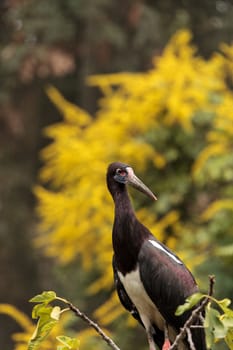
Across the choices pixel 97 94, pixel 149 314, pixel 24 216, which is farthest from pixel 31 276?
pixel 149 314

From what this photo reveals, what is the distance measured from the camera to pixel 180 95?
285 inches

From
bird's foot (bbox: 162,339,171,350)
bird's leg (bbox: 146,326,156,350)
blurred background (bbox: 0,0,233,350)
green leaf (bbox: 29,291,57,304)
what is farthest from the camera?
blurred background (bbox: 0,0,233,350)

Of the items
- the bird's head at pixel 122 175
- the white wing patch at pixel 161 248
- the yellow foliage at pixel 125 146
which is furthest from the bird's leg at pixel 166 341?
the yellow foliage at pixel 125 146

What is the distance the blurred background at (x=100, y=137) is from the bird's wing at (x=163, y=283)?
2073mm

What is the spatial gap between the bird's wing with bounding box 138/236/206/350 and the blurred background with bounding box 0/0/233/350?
207cm

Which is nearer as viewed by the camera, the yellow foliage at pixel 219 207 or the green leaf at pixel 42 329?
the green leaf at pixel 42 329

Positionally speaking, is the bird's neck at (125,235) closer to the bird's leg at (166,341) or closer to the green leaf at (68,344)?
the bird's leg at (166,341)

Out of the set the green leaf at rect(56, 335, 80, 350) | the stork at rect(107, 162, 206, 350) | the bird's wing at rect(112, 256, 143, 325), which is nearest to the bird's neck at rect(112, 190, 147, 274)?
the stork at rect(107, 162, 206, 350)

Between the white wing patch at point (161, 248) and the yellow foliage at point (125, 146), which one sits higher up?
the yellow foliage at point (125, 146)

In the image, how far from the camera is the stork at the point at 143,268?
13.2ft

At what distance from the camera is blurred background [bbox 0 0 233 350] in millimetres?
7137

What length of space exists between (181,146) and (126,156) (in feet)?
1.33

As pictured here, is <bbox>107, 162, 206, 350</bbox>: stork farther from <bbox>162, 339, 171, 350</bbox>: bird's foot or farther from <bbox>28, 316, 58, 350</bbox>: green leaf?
<bbox>28, 316, 58, 350</bbox>: green leaf

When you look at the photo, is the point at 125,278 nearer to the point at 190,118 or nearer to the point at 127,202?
the point at 127,202
